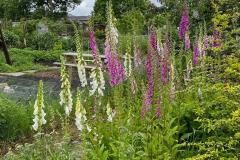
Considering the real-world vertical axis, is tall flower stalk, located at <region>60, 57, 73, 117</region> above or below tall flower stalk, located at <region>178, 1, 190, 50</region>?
below

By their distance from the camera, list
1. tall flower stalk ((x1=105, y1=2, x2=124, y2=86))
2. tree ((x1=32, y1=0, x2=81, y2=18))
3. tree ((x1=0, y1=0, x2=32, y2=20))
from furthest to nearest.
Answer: tree ((x1=0, y1=0, x2=32, y2=20)) < tree ((x1=32, y1=0, x2=81, y2=18)) < tall flower stalk ((x1=105, y1=2, x2=124, y2=86))

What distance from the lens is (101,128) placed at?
5.90 meters

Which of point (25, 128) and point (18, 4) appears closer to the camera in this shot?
point (25, 128)

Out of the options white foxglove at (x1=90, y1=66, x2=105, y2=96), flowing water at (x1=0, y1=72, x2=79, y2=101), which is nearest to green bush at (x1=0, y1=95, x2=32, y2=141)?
flowing water at (x1=0, y1=72, x2=79, y2=101)

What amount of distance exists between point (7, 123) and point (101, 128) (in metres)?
2.25

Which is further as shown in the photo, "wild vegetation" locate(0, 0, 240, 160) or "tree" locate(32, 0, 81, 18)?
"tree" locate(32, 0, 81, 18)

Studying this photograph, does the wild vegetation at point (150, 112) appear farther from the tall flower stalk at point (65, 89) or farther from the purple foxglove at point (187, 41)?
the purple foxglove at point (187, 41)

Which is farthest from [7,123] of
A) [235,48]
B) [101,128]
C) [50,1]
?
[50,1]

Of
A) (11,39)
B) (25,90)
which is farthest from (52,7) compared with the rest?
(25,90)

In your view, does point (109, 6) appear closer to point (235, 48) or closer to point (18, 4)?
point (235, 48)

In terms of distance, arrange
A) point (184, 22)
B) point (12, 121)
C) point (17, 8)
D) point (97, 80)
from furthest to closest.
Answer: point (17, 8)
point (184, 22)
point (12, 121)
point (97, 80)

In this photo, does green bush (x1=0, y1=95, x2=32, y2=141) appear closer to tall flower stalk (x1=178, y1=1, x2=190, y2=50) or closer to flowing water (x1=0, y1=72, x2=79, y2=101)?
flowing water (x1=0, y1=72, x2=79, y2=101)

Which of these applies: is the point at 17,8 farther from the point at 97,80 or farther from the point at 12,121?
the point at 97,80

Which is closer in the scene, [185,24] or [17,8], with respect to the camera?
[185,24]
